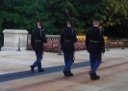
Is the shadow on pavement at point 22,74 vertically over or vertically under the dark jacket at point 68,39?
under

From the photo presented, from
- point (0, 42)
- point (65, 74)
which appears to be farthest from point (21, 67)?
point (0, 42)

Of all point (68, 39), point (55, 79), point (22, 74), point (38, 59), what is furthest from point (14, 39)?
point (55, 79)

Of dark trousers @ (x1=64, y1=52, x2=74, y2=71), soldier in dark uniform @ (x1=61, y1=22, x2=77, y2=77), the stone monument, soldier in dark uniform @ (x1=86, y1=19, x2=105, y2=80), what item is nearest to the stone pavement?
dark trousers @ (x1=64, y1=52, x2=74, y2=71)

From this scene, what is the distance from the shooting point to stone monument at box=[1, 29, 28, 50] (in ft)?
74.6

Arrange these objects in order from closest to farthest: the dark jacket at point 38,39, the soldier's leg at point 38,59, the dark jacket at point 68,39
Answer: the dark jacket at point 68,39 → the soldier's leg at point 38,59 → the dark jacket at point 38,39

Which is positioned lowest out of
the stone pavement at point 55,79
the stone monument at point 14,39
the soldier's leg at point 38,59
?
the stone pavement at point 55,79

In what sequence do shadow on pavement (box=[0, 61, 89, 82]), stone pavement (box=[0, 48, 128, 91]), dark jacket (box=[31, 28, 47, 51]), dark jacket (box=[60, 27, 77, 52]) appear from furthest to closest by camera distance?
dark jacket (box=[31, 28, 47, 51]) → dark jacket (box=[60, 27, 77, 52]) → shadow on pavement (box=[0, 61, 89, 82]) → stone pavement (box=[0, 48, 128, 91])

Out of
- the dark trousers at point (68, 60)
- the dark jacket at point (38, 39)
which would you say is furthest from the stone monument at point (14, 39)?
the dark trousers at point (68, 60)

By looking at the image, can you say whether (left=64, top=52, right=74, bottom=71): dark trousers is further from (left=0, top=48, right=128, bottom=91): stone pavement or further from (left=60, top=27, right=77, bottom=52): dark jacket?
(left=0, top=48, right=128, bottom=91): stone pavement

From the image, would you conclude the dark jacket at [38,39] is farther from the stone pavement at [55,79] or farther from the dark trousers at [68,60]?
the dark trousers at [68,60]

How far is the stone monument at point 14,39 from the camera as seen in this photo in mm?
22734

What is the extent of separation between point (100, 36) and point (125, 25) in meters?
25.5

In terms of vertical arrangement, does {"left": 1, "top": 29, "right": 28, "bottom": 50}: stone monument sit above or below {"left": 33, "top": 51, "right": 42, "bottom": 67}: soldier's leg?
above

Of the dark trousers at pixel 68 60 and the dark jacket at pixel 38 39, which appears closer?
the dark trousers at pixel 68 60
